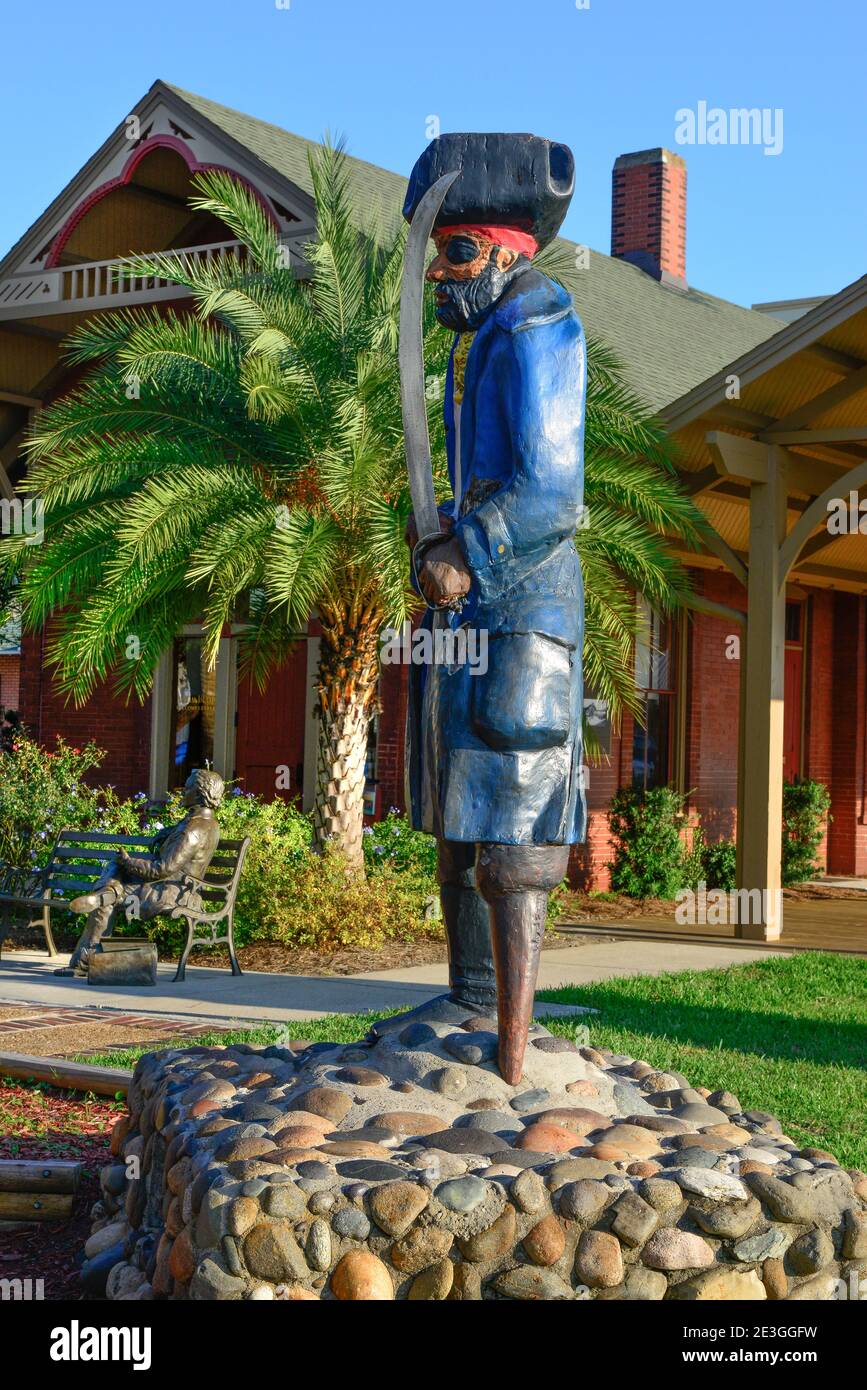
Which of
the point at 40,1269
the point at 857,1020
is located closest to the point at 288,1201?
the point at 40,1269

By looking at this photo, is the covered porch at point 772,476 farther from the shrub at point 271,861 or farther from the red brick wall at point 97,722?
the red brick wall at point 97,722

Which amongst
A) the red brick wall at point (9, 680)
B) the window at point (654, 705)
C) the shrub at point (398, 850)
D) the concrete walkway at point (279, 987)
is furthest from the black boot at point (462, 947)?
the red brick wall at point (9, 680)

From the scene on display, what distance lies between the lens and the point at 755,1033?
809cm

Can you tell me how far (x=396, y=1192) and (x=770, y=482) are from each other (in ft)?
31.5

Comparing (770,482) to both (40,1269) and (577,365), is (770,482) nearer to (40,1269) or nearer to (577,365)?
(577,365)

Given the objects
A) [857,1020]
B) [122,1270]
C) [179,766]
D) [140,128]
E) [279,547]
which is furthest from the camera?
[179,766]

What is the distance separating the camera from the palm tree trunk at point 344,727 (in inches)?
474

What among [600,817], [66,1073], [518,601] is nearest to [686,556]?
[600,817]

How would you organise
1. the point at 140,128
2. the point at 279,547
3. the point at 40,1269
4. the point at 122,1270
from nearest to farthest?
1. the point at 122,1270
2. the point at 40,1269
3. the point at 279,547
4. the point at 140,128

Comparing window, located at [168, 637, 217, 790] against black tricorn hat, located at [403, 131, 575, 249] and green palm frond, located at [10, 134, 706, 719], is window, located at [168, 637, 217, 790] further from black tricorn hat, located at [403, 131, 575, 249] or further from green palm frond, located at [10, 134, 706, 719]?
black tricorn hat, located at [403, 131, 575, 249]

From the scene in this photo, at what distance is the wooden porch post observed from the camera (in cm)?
1225

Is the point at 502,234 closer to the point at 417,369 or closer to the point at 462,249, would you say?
the point at 462,249

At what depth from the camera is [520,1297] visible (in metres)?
3.47

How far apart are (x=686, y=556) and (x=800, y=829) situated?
12.5ft
